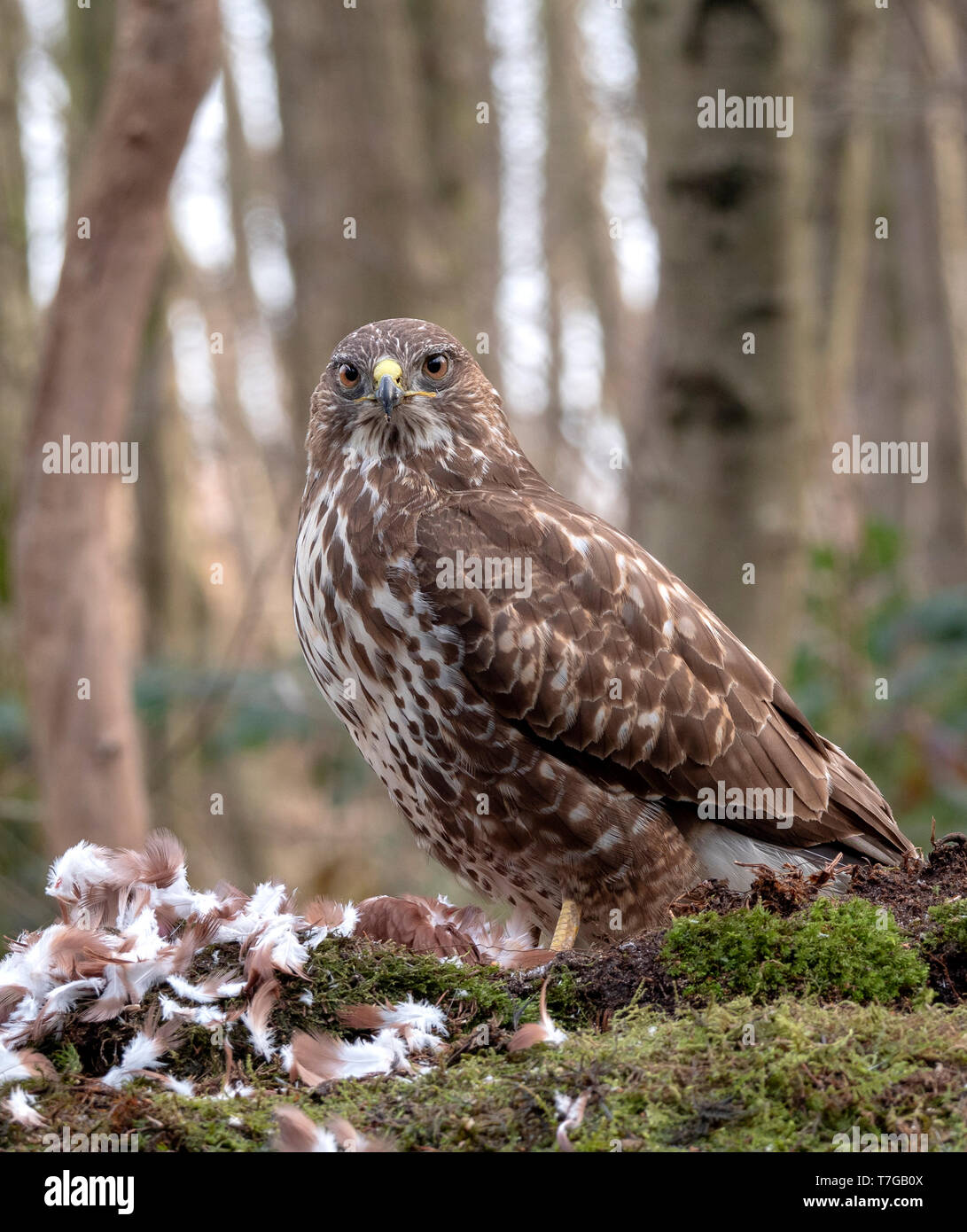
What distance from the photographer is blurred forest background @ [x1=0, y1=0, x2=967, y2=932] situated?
575 centimetres

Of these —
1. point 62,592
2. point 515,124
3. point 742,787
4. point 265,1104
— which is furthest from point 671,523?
point 515,124

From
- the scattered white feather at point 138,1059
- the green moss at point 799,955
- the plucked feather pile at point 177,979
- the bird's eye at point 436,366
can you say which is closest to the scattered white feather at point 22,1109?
the plucked feather pile at point 177,979

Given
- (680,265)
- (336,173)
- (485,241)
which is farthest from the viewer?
(485,241)

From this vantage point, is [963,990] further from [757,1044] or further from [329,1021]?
[329,1021]

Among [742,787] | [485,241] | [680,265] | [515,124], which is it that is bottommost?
[742,787]

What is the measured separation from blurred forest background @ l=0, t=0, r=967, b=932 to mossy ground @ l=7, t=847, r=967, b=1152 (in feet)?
10.3

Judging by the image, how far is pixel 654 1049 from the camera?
244 cm

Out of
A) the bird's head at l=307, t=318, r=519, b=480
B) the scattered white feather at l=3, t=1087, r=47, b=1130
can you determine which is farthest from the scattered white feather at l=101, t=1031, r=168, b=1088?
the bird's head at l=307, t=318, r=519, b=480

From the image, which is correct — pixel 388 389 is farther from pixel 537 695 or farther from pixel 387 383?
pixel 537 695

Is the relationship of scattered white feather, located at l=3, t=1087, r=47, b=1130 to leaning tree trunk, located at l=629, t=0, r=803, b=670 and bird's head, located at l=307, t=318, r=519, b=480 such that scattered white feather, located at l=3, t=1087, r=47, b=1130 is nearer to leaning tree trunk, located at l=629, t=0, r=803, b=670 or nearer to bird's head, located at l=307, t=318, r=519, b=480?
bird's head, located at l=307, t=318, r=519, b=480

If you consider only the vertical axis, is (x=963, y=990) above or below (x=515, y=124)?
below

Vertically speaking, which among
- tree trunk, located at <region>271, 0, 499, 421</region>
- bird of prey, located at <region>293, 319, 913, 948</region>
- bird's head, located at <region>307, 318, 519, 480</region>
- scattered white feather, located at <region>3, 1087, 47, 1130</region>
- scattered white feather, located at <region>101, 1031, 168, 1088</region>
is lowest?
scattered white feather, located at <region>3, 1087, 47, 1130</region>

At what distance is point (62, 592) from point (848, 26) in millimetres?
5820
